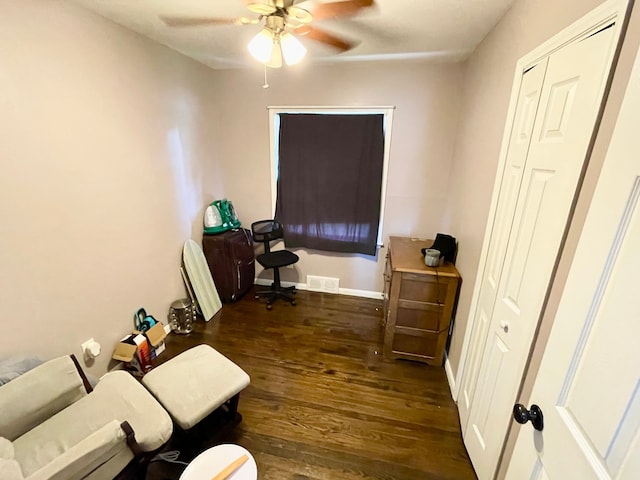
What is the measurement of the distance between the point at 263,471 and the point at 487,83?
9.34ft

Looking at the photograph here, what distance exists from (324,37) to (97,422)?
8.56ft

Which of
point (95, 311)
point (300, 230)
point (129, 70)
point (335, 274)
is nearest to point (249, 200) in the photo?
point (300, 230)

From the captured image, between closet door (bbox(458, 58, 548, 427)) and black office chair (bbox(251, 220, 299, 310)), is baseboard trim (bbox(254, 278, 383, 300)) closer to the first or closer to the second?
black office chair (bbox(251, 220, 299, 310))

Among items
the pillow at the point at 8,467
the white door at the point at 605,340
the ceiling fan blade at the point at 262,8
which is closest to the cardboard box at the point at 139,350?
the pillow at the point at 8,467

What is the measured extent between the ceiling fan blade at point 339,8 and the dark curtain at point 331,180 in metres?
1.37

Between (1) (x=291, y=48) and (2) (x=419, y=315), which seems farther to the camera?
(2) (x=419, y=315)

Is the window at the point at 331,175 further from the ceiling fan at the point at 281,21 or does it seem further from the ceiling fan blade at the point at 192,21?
the ceiling fan blade at the point at 192,21

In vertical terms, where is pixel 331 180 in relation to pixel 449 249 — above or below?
above

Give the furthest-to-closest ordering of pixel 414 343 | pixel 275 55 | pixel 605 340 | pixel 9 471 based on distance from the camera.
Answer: pixel 414 343, pixel 275 55, pixel 9 471, pixel 605 340

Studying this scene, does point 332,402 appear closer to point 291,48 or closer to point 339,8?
point 291,48

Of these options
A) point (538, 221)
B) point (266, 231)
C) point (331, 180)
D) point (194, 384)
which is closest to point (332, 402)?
point (194, 384)

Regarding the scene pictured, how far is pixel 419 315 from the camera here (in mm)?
2359

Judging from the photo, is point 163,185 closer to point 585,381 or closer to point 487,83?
point 487,83

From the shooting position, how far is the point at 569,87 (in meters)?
1.02
